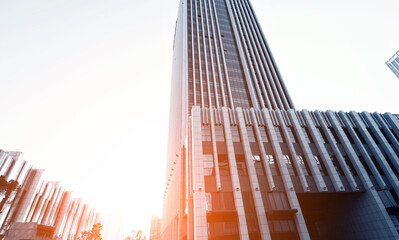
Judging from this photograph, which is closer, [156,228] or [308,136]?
[308,136]

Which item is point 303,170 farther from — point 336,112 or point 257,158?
point 336,112

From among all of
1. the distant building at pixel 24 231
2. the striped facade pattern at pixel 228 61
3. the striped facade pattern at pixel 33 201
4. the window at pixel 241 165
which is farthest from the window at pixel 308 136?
the striped facade pattern at pixel 33 201

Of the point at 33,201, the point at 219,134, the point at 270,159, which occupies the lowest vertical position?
the point at 270,159

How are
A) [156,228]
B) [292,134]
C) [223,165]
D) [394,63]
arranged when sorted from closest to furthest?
1. [223,165]
2. [292,134]
3. [394,63]
4. [156,228]

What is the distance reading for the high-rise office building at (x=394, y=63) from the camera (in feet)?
374

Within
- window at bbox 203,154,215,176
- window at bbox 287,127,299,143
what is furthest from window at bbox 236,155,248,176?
window at bbox 287,127,299,143

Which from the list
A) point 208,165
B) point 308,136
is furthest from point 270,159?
point 208,165

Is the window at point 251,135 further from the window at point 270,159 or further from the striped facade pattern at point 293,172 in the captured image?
the window at point 270,159

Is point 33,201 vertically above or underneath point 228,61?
underneath

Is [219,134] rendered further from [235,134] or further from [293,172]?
[293,172]

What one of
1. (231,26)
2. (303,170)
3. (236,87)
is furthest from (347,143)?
(231,26)

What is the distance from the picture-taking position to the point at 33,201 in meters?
50.8

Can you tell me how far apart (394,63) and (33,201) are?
185m

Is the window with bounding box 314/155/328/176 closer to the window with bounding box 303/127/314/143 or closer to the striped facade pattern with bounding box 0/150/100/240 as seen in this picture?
the window with bounding box 303/127/314/143
